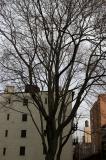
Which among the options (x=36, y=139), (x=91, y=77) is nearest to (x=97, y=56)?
(x=91, y=77)

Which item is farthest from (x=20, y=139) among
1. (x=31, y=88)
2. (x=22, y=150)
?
(x=31, y=88)

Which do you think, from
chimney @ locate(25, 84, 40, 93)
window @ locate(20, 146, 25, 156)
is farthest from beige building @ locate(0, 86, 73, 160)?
chimney @ locate(25, 84, 40, 93)

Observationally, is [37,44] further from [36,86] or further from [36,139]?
[36,139]

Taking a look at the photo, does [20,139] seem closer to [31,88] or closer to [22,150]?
[22,150]

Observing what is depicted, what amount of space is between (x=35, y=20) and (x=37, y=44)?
1.48 metres

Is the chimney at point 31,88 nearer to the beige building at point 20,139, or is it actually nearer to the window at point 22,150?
the beige building at point 20,139

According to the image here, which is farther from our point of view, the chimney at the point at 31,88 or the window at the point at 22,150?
the window at the point at 22,150

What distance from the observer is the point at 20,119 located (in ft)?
186

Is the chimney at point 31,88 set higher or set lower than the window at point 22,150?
higher

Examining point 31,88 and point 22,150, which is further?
point 22,150

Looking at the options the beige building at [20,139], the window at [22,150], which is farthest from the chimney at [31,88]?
the window at [22,150]

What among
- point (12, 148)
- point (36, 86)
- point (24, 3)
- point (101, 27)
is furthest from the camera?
point (12, 148)

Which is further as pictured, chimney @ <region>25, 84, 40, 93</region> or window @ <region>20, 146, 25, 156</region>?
window @ <region>20, 146, 25, 156</region>

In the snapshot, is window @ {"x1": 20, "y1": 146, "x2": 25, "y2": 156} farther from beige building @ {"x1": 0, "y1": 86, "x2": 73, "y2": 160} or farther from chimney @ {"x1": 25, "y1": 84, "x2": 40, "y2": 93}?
chimney @ {"x1": 25, "y1": 84, "x2": 40, "y2": 93}
